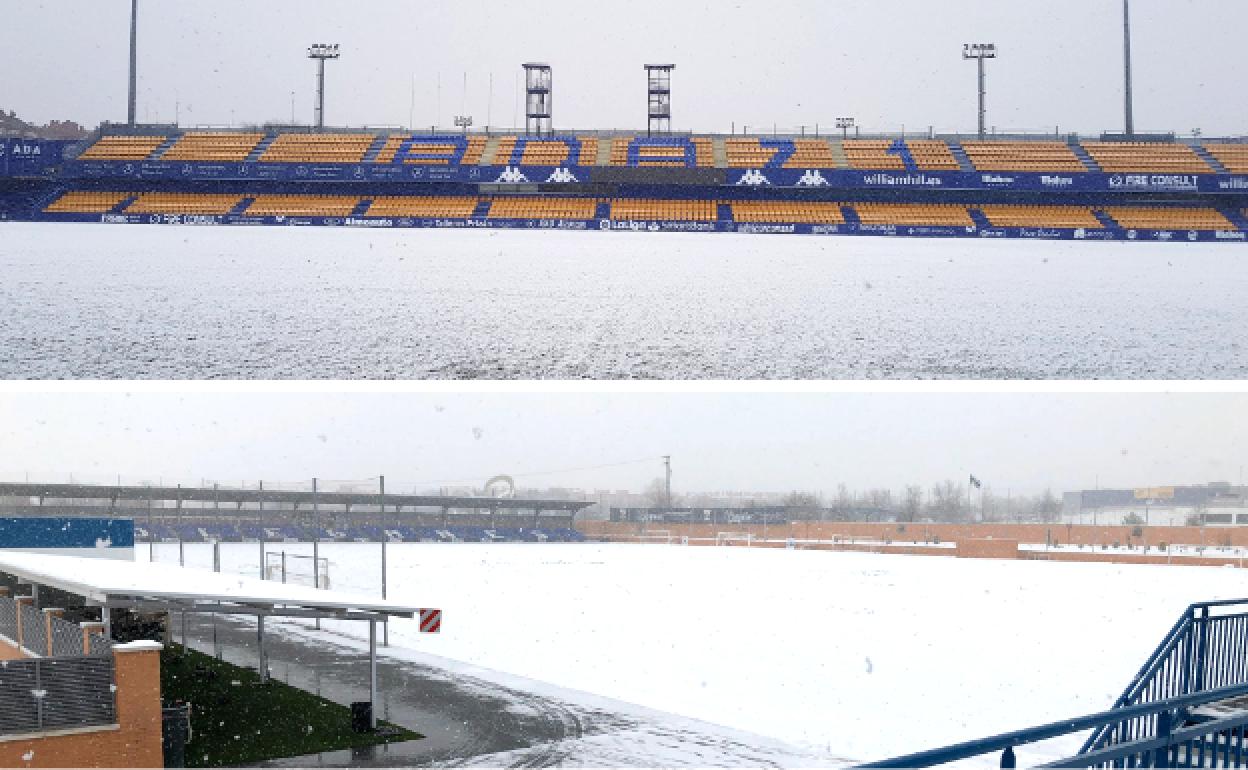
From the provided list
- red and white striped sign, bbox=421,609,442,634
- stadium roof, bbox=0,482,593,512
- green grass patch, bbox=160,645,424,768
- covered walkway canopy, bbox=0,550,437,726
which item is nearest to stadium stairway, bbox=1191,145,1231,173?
stadium roof, bbox=0,482,593,512

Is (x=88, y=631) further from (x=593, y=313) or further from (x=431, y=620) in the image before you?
(x=593, y=313)

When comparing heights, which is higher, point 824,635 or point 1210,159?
point 1210,159

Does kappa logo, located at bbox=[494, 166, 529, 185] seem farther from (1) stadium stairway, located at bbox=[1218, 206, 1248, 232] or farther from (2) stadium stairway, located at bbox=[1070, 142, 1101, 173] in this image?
(1) stadium stairway, located at bbox=[1218, 206, 1248, 232]

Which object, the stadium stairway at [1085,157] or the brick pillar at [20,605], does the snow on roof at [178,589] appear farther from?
the stadium stairway at [1085,157]

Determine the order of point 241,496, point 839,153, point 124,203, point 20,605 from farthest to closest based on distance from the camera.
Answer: point 839,153 < point 124,203 < point 241,496 < point 20,605

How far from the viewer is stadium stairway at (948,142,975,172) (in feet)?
222

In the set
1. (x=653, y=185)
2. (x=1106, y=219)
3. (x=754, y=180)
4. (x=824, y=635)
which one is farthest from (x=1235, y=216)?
(x=824, y=635)

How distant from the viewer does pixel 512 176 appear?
67.9 metres

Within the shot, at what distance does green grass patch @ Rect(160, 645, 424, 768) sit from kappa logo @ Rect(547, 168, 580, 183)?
1986 inches

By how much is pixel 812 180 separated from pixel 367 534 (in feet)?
99.4

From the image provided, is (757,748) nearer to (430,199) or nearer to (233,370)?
(233,370)

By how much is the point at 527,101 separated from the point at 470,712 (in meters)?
69.6

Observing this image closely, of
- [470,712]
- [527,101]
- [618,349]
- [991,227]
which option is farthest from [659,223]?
[470,712]

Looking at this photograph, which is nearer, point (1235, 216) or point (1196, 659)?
point (1196, 659)
